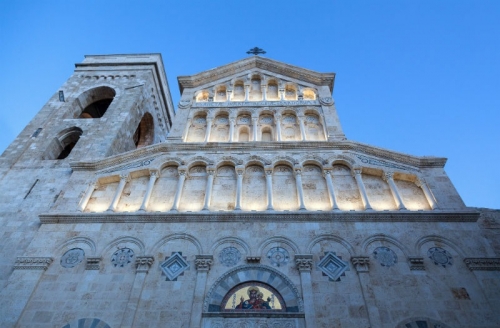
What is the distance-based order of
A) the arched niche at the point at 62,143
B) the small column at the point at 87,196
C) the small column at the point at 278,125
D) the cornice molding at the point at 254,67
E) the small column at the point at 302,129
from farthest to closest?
1. the cornice molding at the point at 254,67
2. the arched niche at the point at 62,143
3. the small column at the point at 278,125
4. the small column at the point at 302,129
5. the small column at the point at 87,196

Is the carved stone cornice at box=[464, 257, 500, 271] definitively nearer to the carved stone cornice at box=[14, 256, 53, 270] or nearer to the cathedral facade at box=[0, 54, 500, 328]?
the cathedral facade at box=[0, 54, 500, 328]

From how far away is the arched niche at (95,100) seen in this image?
20.6 metres

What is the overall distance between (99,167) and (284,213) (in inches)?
296

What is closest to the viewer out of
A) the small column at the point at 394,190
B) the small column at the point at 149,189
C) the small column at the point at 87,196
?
the small column at the point at 394,190

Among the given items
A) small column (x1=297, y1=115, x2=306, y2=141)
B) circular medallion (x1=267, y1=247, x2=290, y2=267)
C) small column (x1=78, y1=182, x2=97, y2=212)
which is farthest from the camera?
small column (x1=297, y1=115, x2=306, y2=141)

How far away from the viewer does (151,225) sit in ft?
38.3

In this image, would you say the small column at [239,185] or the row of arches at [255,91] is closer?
the small column at [239,185]

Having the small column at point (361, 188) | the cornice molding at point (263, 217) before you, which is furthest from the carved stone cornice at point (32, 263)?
the small column at point (361, 188)

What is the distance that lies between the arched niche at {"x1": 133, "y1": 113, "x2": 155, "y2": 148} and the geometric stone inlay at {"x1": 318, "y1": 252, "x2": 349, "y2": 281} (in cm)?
1676

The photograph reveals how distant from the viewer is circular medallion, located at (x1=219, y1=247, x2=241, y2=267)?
10.6 metres

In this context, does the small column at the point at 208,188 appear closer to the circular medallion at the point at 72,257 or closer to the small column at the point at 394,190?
the circular medallion at the point at 72,257

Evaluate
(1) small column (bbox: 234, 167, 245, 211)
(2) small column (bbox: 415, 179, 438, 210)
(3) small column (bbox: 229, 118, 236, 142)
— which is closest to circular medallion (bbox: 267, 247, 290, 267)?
(1) small column (bbox: 234, 167, 245, 211)

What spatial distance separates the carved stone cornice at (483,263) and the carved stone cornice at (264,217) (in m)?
1.39

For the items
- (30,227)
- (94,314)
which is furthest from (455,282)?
(30,227)
